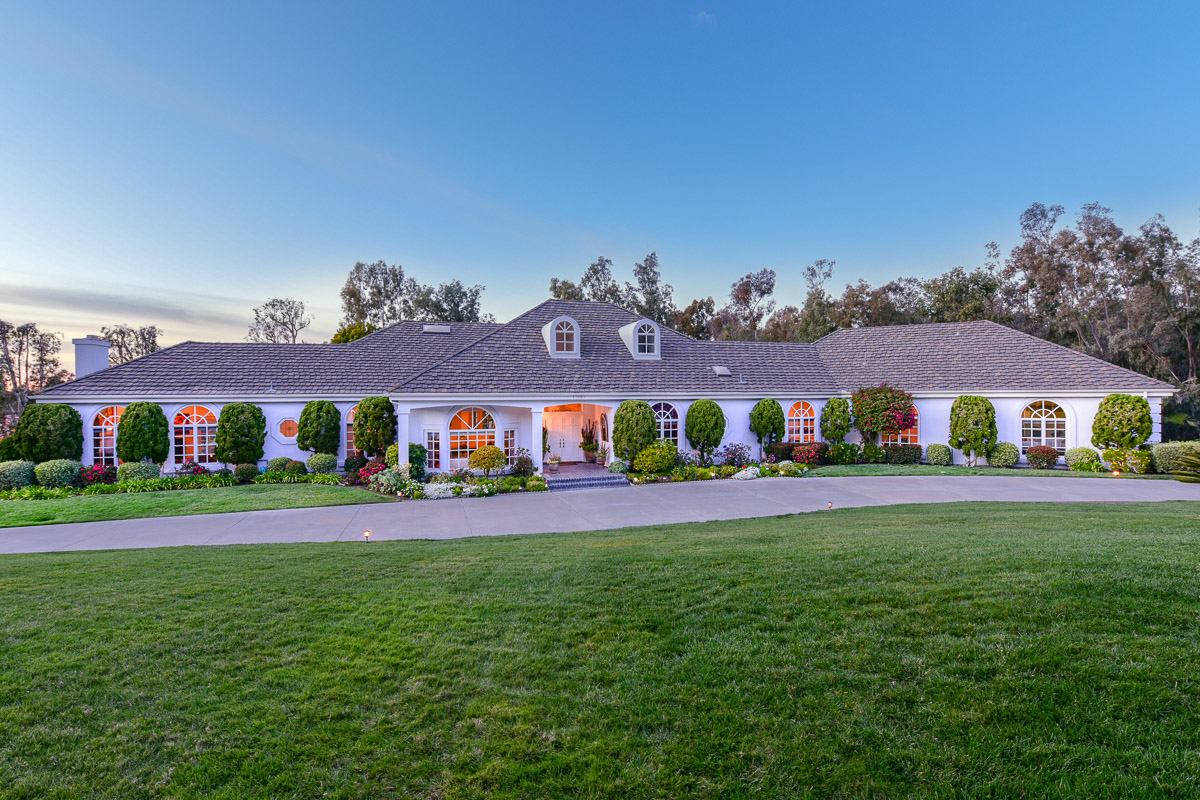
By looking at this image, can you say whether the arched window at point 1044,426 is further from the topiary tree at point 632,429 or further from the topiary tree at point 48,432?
the topiary tree at point 48,432

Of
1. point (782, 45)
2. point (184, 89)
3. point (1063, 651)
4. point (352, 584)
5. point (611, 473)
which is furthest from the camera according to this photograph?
point (611, 473)

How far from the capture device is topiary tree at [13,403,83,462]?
55.4 feet

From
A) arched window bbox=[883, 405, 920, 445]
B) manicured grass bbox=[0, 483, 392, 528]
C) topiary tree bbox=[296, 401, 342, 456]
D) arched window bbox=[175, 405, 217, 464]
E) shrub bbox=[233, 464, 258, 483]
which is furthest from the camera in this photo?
arched window bbox=[883, 405, 920, 445]

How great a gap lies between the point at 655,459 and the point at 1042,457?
49.4 ft

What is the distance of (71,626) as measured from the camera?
511 cm

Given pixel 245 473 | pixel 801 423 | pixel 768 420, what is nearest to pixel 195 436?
pixel 245 473

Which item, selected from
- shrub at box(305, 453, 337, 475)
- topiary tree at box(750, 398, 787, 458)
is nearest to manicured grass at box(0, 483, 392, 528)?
shrub at box(305, 453, 337, 475)

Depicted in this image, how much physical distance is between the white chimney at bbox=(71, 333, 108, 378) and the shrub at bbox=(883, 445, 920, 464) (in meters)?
31.6

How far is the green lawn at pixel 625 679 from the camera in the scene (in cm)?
288

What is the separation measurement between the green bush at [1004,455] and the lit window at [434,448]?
21.5 meters

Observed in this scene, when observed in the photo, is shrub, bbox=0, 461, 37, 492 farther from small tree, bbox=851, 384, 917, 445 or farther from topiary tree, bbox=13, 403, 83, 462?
small tree, bbox=851, 384, 917, 445

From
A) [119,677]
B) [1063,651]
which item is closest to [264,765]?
[119,677]

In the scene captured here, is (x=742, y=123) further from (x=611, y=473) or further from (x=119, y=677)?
(x=119, y=677)

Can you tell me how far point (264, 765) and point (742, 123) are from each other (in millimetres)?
20691
